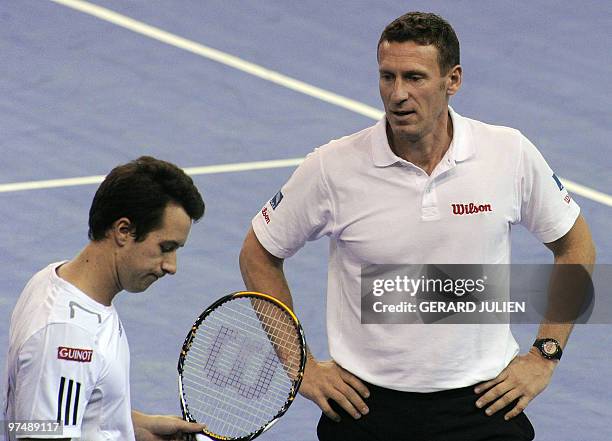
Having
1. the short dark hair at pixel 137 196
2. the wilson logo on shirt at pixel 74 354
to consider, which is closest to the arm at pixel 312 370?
the short dark hair at pixel 137 196

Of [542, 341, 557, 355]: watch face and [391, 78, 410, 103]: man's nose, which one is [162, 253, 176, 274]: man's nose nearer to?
[391, 78, 410, 103]: man's nose

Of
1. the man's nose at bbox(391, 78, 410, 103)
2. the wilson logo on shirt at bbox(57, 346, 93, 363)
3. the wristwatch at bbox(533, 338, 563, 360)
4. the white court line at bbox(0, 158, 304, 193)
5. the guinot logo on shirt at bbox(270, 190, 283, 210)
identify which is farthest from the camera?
the white court line at bbox(0, 158, 304, 193)

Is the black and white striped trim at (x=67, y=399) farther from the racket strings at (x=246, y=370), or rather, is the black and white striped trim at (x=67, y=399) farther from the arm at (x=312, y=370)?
the arm at (x=312, y=370)

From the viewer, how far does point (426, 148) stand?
6465 millimetres

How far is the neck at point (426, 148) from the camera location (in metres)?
6.45

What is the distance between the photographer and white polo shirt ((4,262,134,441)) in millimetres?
5145

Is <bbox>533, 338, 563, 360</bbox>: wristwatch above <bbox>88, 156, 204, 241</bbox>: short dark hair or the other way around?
the other way around

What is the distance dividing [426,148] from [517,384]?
1.08m

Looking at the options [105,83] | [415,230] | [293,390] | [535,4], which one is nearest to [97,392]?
[293,390]

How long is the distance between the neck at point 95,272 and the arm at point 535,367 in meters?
1.79

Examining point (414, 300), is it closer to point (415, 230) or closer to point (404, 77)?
point (415, 230)

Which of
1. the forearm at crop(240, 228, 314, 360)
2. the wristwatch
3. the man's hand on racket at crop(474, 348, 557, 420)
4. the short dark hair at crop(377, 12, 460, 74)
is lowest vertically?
the man's hand on racket at crop(474, 348, 557, 420)

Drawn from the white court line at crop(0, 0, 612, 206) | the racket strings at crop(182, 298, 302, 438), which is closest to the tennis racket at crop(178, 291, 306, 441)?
the racket strings at crop(182, 298, 302, 438)

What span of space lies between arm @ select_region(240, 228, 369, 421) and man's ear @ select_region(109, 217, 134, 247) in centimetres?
139
